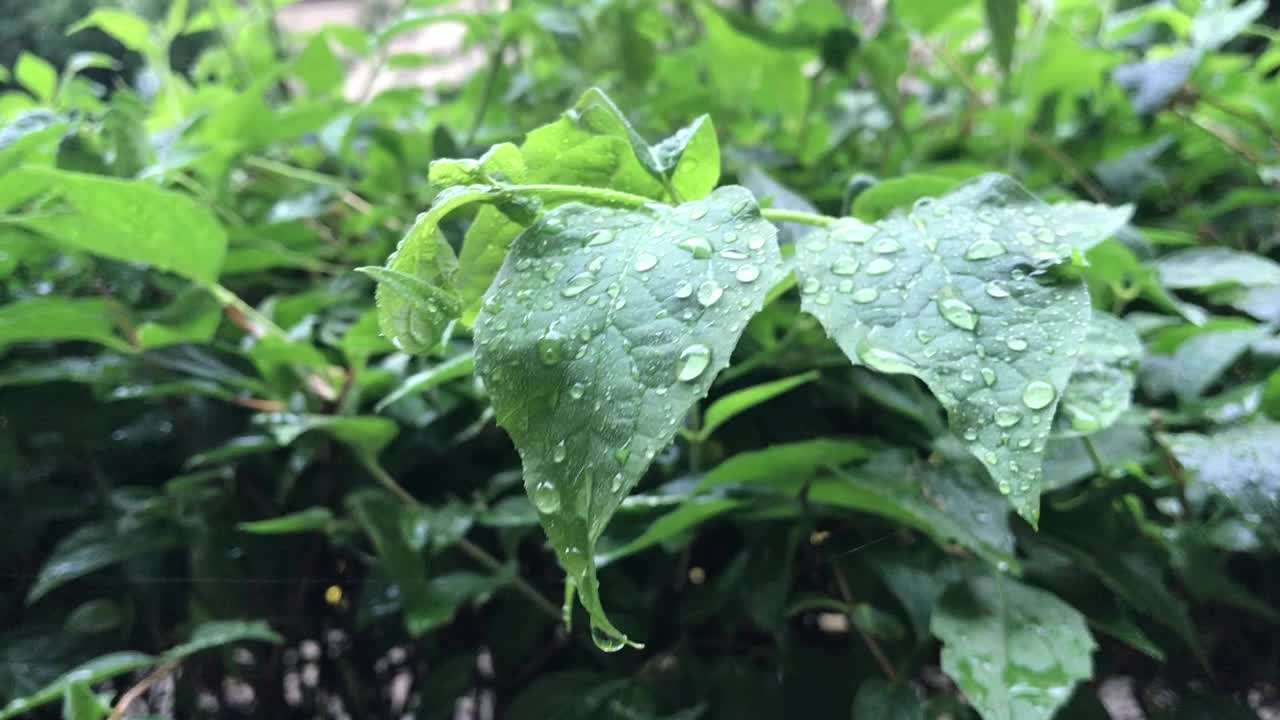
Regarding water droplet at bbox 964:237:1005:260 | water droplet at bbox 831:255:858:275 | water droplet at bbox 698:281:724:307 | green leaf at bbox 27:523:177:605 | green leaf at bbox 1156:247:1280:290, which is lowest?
green leaf at bbox 27:523:177:605

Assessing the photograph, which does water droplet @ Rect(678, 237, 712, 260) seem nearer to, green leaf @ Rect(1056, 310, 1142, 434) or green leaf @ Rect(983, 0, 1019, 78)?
green leaf @ Rect(1056, 310, 1142, 434)

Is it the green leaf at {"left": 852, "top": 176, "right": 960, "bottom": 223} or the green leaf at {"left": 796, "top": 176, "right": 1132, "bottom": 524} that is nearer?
the green leaf at {"left": 796, "top": 176, "right": 1132, "bottom": 524}

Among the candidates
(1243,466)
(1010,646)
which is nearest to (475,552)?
(1010,646)

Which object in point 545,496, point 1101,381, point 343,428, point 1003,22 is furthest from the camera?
point 1003,22

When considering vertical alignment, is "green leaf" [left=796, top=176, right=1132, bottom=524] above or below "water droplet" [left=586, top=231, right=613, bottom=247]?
below

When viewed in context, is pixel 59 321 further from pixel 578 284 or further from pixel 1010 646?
pixel 1010 646

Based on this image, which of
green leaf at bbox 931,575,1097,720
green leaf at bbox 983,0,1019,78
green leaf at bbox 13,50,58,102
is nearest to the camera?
green leaf at bbox 931,575,1097,720

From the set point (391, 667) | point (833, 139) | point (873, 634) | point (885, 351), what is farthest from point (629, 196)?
point (833, 139)

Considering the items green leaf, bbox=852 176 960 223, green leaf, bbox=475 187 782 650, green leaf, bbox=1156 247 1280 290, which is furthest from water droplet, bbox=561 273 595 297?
green leaf, bbox=1156 247 1280 290
